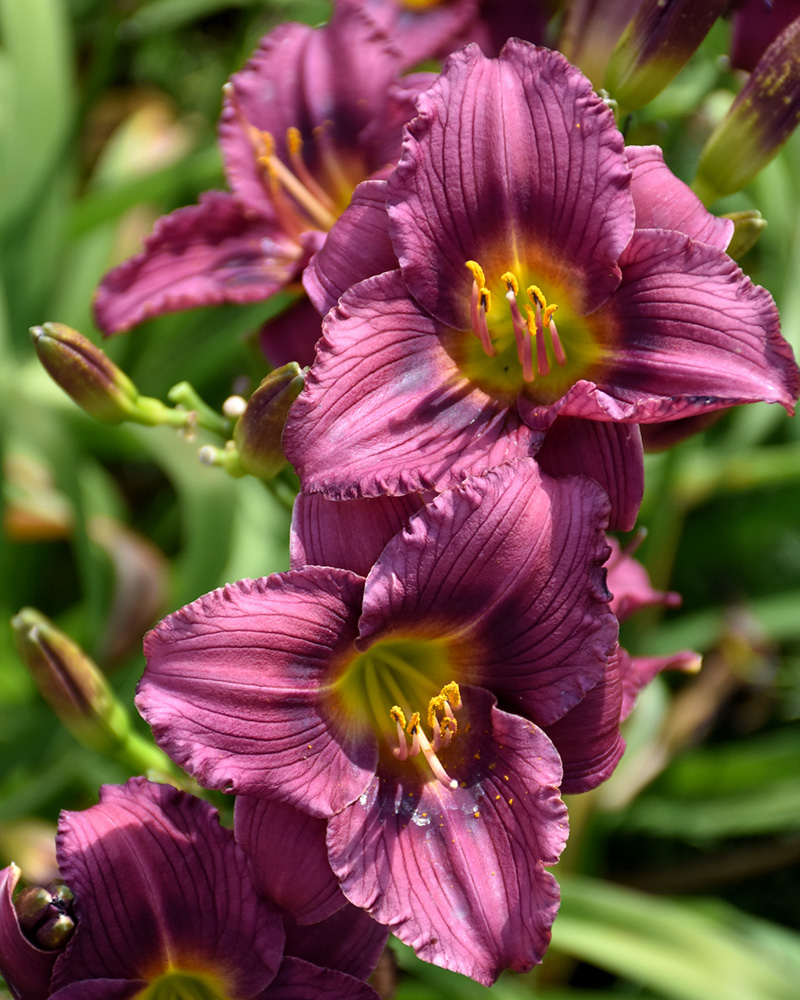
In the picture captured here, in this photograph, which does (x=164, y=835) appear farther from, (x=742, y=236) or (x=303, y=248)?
(x=742, y=236)

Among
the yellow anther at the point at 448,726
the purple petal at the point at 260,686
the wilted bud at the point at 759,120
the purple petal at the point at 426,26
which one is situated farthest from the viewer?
the purple petal at the point at 426,26

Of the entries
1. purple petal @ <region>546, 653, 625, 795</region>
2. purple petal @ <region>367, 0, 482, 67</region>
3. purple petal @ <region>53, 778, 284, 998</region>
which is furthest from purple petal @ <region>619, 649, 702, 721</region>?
purple petal @ <region>367, 0, 482, 67</region>

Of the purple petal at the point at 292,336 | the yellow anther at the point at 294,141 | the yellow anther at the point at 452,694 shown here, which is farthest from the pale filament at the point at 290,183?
the yellow anther at the point at 452,694

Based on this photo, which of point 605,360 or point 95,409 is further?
point 95,409

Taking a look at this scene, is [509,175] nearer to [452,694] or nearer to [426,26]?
[452,694]

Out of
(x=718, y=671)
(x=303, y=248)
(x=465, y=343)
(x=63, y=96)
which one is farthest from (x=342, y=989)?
(x=63, y=96)

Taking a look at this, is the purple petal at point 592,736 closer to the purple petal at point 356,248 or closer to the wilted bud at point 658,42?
the purple petal at point 356,248
